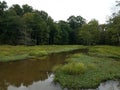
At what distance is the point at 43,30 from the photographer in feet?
255

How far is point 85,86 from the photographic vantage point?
54.3ft

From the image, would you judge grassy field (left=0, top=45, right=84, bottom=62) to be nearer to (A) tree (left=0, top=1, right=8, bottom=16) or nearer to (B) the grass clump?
(B) the grass clump

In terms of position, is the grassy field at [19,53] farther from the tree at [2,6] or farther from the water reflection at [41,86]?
the tree at [2,6]

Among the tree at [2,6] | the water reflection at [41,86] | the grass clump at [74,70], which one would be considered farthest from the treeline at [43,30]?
the water reflection at [41,86]

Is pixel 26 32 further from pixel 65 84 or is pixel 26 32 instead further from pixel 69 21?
pixel 65 84

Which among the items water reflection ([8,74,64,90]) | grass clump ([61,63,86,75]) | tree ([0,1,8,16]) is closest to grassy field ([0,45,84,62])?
water reflection ([8,74,64,90])

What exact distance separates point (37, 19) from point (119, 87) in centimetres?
6294

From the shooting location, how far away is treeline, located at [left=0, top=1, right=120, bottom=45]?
222 feet

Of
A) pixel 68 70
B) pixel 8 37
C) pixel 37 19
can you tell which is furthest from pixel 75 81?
pixel 37 19

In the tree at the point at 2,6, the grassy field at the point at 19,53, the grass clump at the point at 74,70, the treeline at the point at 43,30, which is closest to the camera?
the grass clump at the point at 74,70

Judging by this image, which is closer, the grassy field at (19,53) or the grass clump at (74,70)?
the grass clump at (74,70)

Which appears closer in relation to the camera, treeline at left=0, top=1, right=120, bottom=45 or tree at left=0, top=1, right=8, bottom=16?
treeline at left=0, top=1, right=120, bottom=45

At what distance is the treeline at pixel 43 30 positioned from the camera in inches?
2660

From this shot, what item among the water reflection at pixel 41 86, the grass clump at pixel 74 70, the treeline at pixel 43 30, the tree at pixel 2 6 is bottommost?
the water reflection at pixel 41 86
